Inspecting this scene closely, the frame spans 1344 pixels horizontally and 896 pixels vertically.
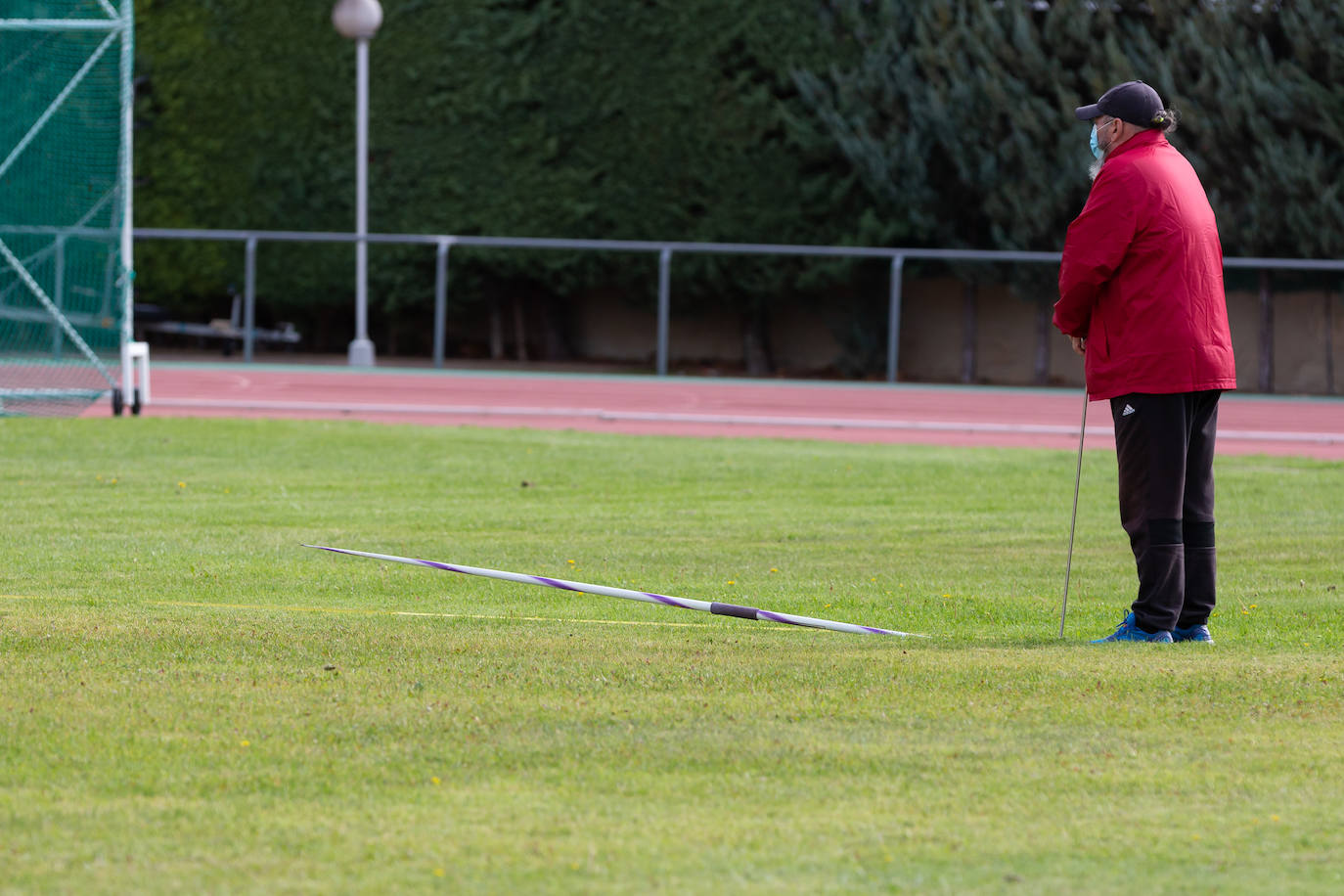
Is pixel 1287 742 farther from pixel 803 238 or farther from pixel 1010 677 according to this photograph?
pixel 803 238

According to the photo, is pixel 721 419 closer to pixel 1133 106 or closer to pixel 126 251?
pixel 126 251

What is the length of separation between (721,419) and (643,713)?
1280 centimetres

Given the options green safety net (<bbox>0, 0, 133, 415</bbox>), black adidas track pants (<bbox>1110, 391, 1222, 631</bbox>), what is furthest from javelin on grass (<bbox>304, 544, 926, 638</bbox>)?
green safety net (<bbox>0, 0, 133, 415</bbox>)

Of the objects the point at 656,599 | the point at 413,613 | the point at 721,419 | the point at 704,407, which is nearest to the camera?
the point at 413,613

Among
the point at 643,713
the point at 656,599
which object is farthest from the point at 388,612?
the point at 643,713

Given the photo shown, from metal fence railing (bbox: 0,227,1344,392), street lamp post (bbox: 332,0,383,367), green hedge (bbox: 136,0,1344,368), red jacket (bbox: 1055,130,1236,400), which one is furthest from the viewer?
street lamp post (bbox: 332,0,383,367)

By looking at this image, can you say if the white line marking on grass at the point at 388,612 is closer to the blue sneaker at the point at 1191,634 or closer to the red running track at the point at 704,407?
the blue sneaker at the point at 1191,634

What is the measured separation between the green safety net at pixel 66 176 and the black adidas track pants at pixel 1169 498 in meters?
12.1

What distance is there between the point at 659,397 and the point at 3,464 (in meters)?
10.0

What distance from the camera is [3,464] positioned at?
11.9 meters

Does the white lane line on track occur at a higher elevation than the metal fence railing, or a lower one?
lower

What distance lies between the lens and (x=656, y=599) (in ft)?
22.5

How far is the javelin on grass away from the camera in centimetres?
654

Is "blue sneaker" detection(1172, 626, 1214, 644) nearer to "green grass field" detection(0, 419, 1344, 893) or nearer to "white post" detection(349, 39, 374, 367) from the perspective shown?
"green grass field" detection(0, 419, 1344, 893)
